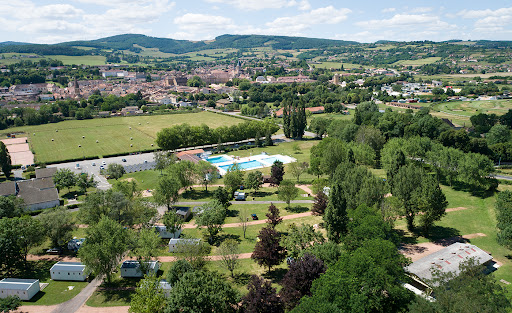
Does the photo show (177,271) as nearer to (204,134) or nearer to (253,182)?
(253,182)

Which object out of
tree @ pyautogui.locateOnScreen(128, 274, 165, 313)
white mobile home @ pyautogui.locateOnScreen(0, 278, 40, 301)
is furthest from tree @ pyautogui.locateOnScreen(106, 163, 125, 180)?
tree @ pyautogui.locateOnScreen(128, 274, 165, 313)

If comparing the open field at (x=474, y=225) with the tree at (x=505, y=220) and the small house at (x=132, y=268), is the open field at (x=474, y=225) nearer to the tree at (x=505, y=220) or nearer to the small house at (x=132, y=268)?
the tree at (x=505, y=220)

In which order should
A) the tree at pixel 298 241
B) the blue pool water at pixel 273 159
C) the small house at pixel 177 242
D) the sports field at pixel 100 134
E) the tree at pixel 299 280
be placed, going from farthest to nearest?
the sports field at pixel 100 134
the blue pool water at pixel 273 159
the small house at pixel 177 242
the tree at pixel 298 241
the tree at pixel 299 280

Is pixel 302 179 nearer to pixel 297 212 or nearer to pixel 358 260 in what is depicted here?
pixel 297 212

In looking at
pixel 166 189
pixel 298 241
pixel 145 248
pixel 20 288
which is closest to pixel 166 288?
pixel 145 248

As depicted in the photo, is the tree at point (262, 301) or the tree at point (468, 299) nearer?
the tree at point (468, 299)

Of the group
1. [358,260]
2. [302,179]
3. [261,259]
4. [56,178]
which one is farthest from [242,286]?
[56,178]

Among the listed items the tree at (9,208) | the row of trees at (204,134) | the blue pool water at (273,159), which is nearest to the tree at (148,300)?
the tree at (9,208)

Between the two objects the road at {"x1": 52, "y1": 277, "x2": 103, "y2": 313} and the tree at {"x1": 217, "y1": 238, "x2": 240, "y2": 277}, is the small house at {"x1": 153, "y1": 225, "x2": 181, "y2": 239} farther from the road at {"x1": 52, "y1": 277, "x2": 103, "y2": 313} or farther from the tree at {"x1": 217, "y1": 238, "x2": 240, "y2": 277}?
the tree at {"x1": 217, "y1": 238, "x2": 240, "y2": 277}
